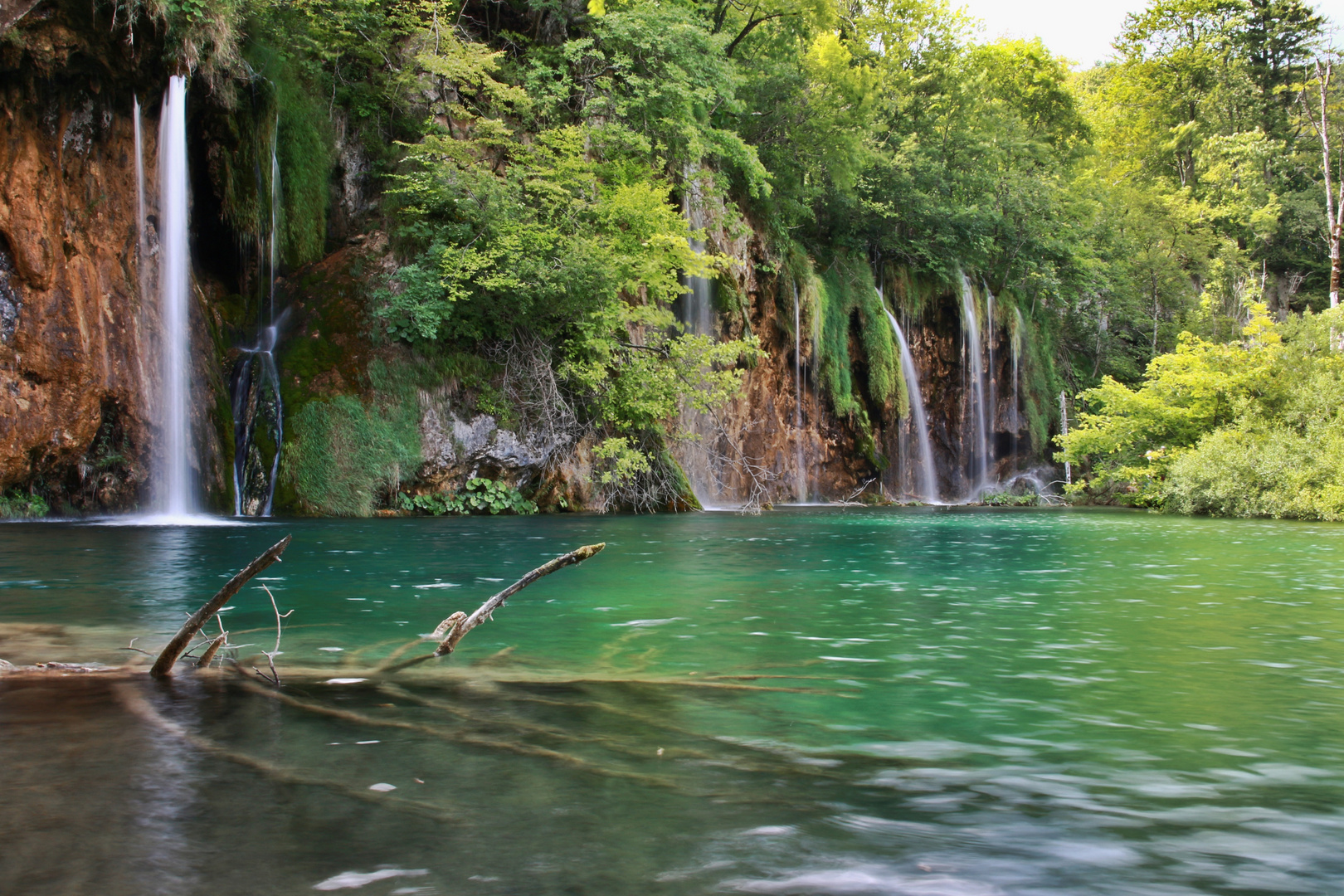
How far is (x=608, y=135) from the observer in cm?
2019

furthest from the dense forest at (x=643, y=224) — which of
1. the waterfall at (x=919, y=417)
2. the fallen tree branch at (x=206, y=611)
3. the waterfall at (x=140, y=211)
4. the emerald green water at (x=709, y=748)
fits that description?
the fallen tree branch at (x=206, y=611)

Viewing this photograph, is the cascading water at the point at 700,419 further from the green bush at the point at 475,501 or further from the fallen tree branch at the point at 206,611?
the fallen tree branch at the point at 206,611

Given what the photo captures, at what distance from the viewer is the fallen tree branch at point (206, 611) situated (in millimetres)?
3668

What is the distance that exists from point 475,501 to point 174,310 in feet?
20.2

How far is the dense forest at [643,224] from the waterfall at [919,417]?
0.81 metres

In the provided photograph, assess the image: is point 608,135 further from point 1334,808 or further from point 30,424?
point 1334,808

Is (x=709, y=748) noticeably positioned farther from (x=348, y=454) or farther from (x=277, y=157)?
(x=277, y=157)

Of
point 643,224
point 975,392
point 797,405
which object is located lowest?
point 797,405

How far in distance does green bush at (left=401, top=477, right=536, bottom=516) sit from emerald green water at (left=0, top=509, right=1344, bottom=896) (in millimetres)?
10455

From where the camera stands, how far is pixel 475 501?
1869 cm

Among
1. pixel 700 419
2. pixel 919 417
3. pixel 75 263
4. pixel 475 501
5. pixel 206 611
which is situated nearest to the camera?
pixel 206 611

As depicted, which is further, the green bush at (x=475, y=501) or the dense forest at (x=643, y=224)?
the dense forest at (x=643, y=224)

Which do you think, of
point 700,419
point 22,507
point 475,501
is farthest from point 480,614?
point 700,419

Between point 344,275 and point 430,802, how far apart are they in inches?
705
